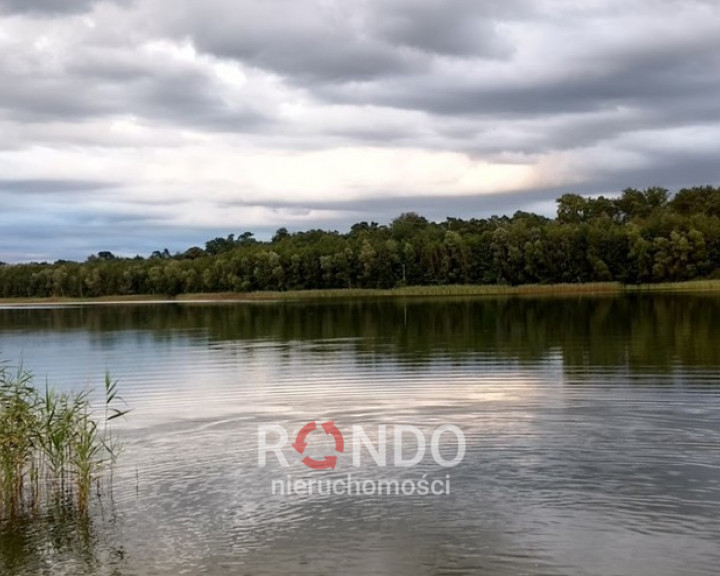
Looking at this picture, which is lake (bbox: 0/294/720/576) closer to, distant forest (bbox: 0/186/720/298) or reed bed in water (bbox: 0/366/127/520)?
reed bed in water (bbox: 0/366/127/520)

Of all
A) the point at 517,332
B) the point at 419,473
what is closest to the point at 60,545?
the point at 419,473

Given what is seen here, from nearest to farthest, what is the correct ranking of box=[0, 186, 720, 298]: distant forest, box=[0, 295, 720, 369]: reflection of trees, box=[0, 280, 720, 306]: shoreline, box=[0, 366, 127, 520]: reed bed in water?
box=[0, 366, 127, 520]: reed bed in water
box=[0, 295, 720, 369]: reflection of trees
box=[0, 280, 720, 306]: shoreline
box=[0, 186, 720, 298]: distant forest

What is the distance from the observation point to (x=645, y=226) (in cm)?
12594

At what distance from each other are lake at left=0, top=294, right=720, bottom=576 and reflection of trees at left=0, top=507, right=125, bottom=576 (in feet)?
0.14

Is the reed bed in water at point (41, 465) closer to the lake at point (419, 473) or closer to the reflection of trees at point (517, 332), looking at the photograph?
the lake at point (419, 473)

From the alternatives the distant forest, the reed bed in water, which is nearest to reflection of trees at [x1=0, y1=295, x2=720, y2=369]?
the reed bed in water

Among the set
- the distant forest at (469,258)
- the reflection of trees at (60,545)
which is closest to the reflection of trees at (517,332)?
the reflection of trees at (60,545)

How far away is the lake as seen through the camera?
37.1ft

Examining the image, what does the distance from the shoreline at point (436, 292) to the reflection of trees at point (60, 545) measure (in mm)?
102032

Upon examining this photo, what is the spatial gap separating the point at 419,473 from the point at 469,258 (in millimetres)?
119339

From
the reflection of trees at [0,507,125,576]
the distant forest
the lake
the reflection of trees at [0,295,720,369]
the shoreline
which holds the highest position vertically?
the distant forest

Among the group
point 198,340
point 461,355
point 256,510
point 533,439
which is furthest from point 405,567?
point 198,340

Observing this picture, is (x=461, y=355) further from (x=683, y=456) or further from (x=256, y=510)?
(x=256, y=510)

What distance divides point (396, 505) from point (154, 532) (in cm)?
403
